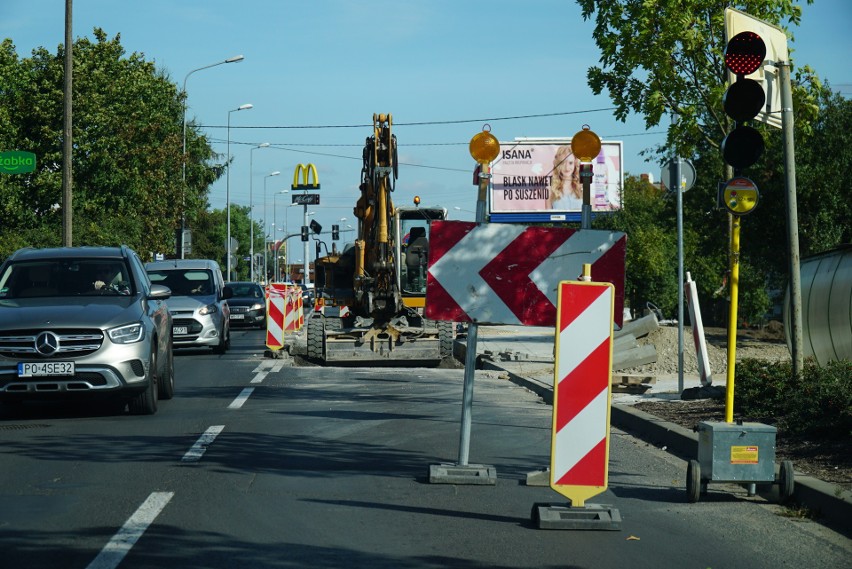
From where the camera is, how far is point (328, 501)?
7.63 m

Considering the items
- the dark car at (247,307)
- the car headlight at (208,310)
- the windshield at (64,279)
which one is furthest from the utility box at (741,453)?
the dark car at (247,307)

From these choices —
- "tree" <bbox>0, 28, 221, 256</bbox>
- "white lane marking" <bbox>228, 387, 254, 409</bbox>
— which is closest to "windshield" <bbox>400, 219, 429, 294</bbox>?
"white lane marking" <bbox>228, 387, 254, 409</bbox>

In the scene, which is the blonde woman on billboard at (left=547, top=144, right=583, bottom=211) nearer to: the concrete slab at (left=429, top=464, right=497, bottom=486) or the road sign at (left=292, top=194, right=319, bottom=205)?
the road sign at (left=292, top=194, right=319, bottom=205)

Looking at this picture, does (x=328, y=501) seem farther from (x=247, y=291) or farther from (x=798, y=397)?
(x=247, y=291)

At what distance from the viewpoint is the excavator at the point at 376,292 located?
22172 mm

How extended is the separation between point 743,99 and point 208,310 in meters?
17.0

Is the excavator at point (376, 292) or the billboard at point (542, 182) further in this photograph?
the billboard at point (542, 182)

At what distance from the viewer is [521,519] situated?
23.4ft

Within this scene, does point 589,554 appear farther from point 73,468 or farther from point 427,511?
point 73,468

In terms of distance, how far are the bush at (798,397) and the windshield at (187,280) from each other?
14.3 meters

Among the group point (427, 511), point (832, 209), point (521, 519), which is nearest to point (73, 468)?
point (427, 511)

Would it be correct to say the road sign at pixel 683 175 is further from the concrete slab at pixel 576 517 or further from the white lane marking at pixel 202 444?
the concrete slab at pixel 576 517

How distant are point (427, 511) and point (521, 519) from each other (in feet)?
2.01

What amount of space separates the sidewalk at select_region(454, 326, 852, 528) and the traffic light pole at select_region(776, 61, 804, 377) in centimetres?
147
